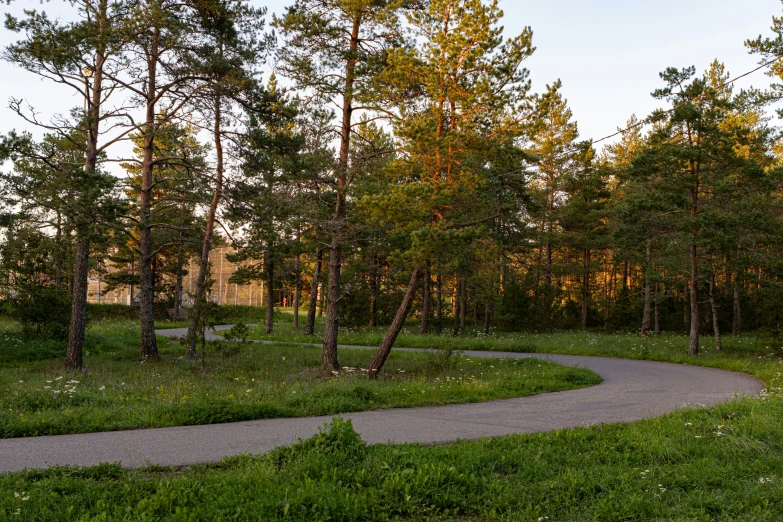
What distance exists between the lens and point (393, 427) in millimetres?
7551

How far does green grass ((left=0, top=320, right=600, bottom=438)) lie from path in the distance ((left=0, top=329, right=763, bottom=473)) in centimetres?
39

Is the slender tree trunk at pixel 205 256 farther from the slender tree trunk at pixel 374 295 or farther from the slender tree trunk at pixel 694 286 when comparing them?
the slender tree trunk at pixel 374 295

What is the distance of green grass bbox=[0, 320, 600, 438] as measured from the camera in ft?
25.1

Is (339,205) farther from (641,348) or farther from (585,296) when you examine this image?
(585,296)

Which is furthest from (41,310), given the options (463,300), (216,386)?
(463,300)

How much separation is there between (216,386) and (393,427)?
4.71m

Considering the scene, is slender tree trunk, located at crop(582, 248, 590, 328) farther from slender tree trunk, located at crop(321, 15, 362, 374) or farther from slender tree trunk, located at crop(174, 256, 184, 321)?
slender tree trunk, located at crop(174, 256, 184, 321)

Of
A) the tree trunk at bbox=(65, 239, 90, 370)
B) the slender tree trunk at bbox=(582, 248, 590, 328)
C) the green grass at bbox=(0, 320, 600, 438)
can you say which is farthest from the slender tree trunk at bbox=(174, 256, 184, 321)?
the slender tree trunk at bbox=(582, 248, 590, 328)

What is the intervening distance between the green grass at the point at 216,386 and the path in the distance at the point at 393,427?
0.39 m

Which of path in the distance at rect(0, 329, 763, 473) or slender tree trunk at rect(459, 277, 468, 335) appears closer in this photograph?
path in the distance at rect(0, 329, 763, 473)

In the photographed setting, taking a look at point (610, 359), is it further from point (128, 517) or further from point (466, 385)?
point (128, 517)

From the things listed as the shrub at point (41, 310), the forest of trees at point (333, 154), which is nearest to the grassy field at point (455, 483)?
the forest of trees at point (333, 154)

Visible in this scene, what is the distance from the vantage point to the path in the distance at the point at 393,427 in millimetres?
5898

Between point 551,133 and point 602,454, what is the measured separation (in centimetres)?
2968
